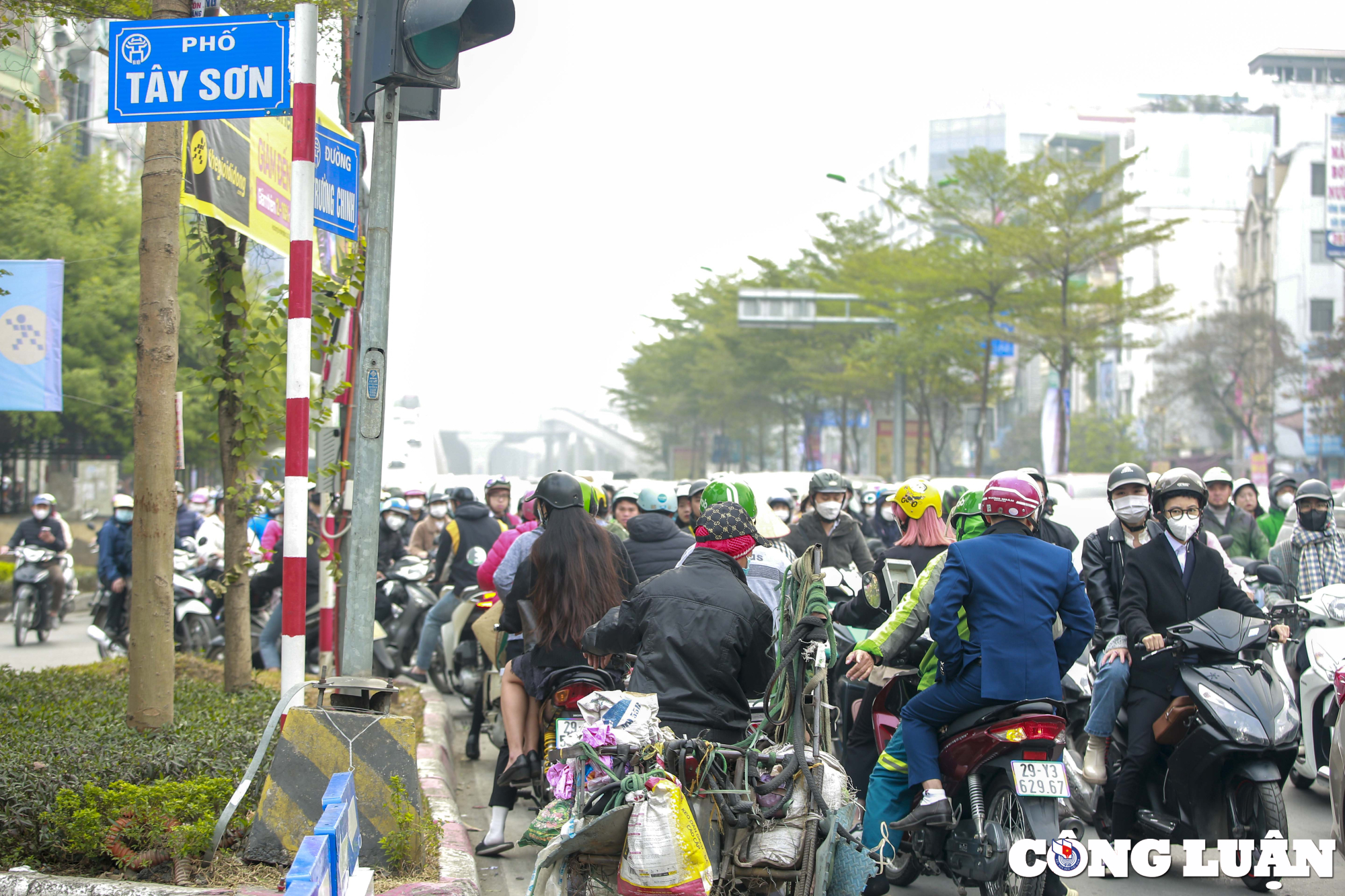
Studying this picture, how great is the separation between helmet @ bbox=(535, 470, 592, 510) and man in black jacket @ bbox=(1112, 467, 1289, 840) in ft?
8.17

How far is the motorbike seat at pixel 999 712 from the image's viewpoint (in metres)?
4.57

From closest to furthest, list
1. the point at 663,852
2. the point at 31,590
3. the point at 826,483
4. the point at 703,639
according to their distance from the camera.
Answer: the point at 663,852 < the point at 703,639 < the point at 826,483 < the point at 31,590

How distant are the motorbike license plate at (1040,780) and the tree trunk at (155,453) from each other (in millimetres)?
3768

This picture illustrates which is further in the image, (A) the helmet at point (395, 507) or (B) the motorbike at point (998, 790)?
(A) the helmet at point (395, 507)

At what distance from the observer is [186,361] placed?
3116cm

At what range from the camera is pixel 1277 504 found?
12281mm

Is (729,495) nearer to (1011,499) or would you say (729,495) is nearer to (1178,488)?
(1011,499)

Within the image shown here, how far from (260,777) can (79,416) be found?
26158 mm

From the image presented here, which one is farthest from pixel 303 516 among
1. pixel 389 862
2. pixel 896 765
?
pixel 896 765

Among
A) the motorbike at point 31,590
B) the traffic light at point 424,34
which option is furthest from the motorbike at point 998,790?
the motorbike at point 31,590

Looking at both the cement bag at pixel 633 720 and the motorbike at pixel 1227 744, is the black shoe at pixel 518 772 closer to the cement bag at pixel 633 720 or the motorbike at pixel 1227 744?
the cement bag at pixel 633 720

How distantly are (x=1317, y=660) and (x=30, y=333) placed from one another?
403 inches

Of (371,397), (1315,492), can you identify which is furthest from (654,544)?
(1315,492)

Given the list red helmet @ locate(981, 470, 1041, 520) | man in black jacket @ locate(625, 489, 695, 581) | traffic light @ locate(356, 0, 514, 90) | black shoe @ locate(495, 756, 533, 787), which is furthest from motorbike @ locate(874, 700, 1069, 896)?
traffic light @ locate(356, 0, 514, 90)
